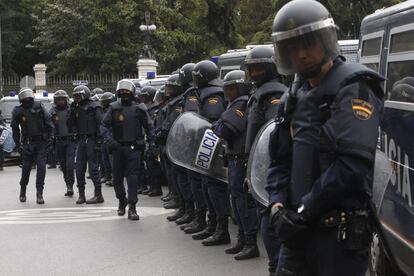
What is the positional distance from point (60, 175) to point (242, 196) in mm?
10432

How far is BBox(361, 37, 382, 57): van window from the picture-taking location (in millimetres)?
5984

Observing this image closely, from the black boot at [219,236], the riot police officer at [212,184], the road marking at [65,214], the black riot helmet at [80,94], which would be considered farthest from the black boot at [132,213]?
the black riot helmet at [80,94]

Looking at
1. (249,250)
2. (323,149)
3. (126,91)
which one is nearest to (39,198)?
(126,91)

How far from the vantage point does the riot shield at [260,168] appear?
491cm

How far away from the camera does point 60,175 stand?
1638cm

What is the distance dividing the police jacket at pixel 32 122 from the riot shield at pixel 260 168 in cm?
722

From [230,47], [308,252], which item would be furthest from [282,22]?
[230,47]

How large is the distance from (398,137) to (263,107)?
1361mm

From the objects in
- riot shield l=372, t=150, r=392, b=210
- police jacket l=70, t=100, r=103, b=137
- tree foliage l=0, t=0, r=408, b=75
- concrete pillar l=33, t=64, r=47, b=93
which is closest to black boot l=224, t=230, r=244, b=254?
riot shield l=372, t=150, r=392, b=210

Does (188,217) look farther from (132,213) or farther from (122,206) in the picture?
(122,206)

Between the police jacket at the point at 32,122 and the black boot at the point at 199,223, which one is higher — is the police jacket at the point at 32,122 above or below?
above

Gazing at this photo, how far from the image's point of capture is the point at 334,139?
9.49 feet

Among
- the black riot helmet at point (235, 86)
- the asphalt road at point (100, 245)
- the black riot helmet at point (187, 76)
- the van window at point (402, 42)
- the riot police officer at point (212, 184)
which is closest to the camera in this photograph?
the van window at point (402, 42)

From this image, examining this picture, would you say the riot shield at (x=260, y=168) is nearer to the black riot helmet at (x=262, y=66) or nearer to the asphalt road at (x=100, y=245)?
the black riot helmet at (x=262, y=66)
